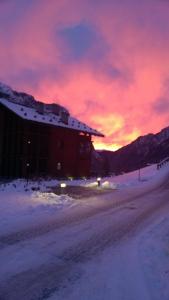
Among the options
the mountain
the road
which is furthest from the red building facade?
the mountain

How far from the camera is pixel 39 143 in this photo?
3625 cm

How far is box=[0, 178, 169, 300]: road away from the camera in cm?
683

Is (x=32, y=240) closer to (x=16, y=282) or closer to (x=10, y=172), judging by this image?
(x=16, y=282)

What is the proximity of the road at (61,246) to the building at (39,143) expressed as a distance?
1985cm

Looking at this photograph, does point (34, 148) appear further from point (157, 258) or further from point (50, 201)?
point (157, 258)

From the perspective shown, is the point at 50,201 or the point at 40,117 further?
→ the point at 40,117

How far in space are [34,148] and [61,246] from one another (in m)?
27.2

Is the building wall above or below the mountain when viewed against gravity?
below

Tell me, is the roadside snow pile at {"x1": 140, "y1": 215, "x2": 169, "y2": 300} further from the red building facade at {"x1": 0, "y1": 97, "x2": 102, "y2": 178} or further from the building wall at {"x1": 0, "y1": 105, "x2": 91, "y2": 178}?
the building wall at {"x1": 0, "y1": 105, "x2": 91, "y2": 178}

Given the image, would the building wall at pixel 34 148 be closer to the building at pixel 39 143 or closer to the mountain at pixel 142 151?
the building at pixel 39 143

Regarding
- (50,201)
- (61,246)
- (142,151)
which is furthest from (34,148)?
(142,151)

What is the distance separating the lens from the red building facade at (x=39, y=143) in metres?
34.7

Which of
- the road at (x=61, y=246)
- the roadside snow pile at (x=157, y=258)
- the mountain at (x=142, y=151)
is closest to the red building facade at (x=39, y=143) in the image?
the road at (x=61, y=246)

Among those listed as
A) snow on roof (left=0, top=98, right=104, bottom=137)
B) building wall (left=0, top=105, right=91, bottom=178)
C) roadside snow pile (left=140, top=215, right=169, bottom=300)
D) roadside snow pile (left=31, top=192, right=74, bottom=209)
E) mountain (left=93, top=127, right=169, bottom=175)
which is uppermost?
mountain (left=93, top=127, right=169, bottom=175)
